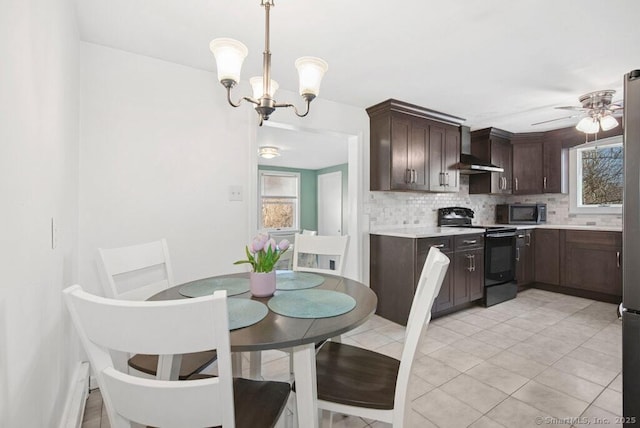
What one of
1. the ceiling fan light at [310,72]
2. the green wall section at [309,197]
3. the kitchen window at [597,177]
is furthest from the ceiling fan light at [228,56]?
the green wall section at [309,197]

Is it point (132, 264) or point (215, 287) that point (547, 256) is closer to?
point (215, 287)

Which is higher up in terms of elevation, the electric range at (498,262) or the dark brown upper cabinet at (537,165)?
the dark brown upper cabinet at (537,165)

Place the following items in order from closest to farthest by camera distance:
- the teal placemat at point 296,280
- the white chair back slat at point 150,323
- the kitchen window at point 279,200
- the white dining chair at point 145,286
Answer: the white chair back slat at point 150,323 → the white dining chair at point 145,286 → the teal placemat at point 296,280 → the kitchen window at point 279,200

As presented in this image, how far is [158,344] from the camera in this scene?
656 mm

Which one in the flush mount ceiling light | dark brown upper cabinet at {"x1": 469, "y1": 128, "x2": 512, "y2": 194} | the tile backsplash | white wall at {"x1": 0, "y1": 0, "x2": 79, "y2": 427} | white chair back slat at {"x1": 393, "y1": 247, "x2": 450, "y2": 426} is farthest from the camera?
the flush mount ceiling light

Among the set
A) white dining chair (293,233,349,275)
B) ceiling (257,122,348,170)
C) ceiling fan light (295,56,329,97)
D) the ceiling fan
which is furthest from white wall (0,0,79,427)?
the ceiling fan

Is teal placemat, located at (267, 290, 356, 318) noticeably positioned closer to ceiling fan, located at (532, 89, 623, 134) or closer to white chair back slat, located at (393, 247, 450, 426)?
white chair back slat, located at (393, 247, 450, 426)

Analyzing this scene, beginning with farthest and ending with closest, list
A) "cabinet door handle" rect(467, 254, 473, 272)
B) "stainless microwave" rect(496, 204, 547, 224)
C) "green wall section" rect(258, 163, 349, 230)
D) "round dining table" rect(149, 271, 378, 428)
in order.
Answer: "green wall section" rect(258, 163, 349, 230)
"stainless microwave" rect(496, 204, 547, 224)
"cabinet door handle" rect(467, 254, 473, 272)
"round dining table" rect(149, 271, 378, 428)

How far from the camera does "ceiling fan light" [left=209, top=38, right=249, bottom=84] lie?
1345 mm

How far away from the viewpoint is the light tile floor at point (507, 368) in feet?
5.64

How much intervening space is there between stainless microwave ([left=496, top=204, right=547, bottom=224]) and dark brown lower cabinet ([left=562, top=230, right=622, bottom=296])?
0.53 m

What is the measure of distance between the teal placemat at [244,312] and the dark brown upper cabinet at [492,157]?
4.21 m

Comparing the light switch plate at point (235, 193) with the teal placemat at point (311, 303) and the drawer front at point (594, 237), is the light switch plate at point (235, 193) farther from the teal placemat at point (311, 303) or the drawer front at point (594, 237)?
the drawer front at point (594, 237)

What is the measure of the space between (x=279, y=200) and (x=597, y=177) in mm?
5616
